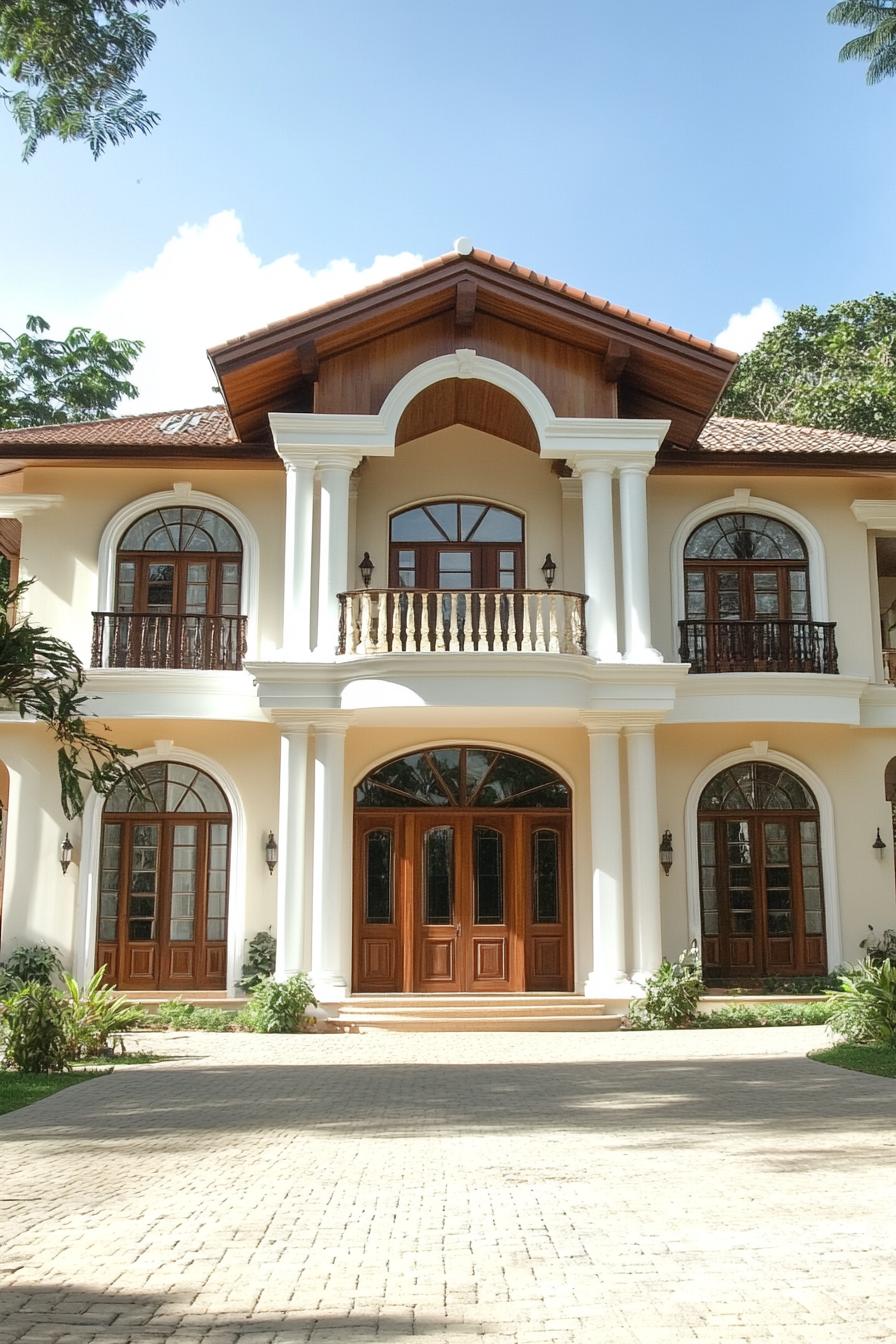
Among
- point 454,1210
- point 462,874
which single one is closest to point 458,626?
point 462,874

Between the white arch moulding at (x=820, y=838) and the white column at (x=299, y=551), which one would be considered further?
the white arch moulding at (x=820, y=838)

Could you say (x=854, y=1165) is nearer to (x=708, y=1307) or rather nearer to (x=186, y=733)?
(x=708, y=1307)

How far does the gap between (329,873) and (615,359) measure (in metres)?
7.23

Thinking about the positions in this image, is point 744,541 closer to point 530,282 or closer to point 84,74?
point 530,282

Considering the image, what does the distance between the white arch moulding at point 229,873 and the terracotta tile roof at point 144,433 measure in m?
4.07

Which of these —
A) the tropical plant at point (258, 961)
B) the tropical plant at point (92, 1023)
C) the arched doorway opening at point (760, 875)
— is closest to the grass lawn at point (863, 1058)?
the arched doorway opening at point (760, 875)

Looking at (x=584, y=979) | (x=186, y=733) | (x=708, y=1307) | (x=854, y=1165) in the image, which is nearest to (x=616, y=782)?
(x=584, y=979)

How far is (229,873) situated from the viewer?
53.3ft

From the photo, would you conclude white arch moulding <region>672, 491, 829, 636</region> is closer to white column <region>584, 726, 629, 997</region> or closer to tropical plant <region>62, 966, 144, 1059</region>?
white column <region>584, 726, 629, 997</region>

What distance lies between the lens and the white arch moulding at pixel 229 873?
15.9m

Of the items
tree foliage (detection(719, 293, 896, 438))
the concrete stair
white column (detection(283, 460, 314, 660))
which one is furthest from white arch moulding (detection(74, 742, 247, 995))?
tree foliage (detection(719, 293, 896, 438))

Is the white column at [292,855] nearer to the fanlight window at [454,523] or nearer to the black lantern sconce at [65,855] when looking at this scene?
the black lantern sconce at [65,855]

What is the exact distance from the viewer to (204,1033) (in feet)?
46.7

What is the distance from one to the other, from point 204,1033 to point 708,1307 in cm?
1082
